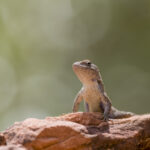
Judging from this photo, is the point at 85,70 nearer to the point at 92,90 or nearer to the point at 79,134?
the point at 92,90

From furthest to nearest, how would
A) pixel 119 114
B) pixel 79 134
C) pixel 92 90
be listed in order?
1. pixel 92 90
2. pixel 119 114
3. pixel 79 134

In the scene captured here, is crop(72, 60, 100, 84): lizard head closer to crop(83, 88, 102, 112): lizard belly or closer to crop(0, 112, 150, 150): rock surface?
crop(83, 88, 102, 112): lizard belly

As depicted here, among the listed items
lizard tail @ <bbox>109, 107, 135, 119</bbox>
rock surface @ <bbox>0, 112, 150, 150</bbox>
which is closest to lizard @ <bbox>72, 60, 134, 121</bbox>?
lizard tail @ <bbox>109, 107, 135, 119</bbox>

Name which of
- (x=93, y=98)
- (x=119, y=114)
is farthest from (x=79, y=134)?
(x=93, y=98)

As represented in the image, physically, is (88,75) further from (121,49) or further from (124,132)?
(121,49)

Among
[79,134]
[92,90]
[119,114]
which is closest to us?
[79,134]

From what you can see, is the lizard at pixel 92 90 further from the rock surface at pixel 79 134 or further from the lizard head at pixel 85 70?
the rock surface at pixel 79 134

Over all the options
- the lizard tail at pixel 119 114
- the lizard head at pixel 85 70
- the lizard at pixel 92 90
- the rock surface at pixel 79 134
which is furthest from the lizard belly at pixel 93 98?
the rock surface at pixel 79 134
